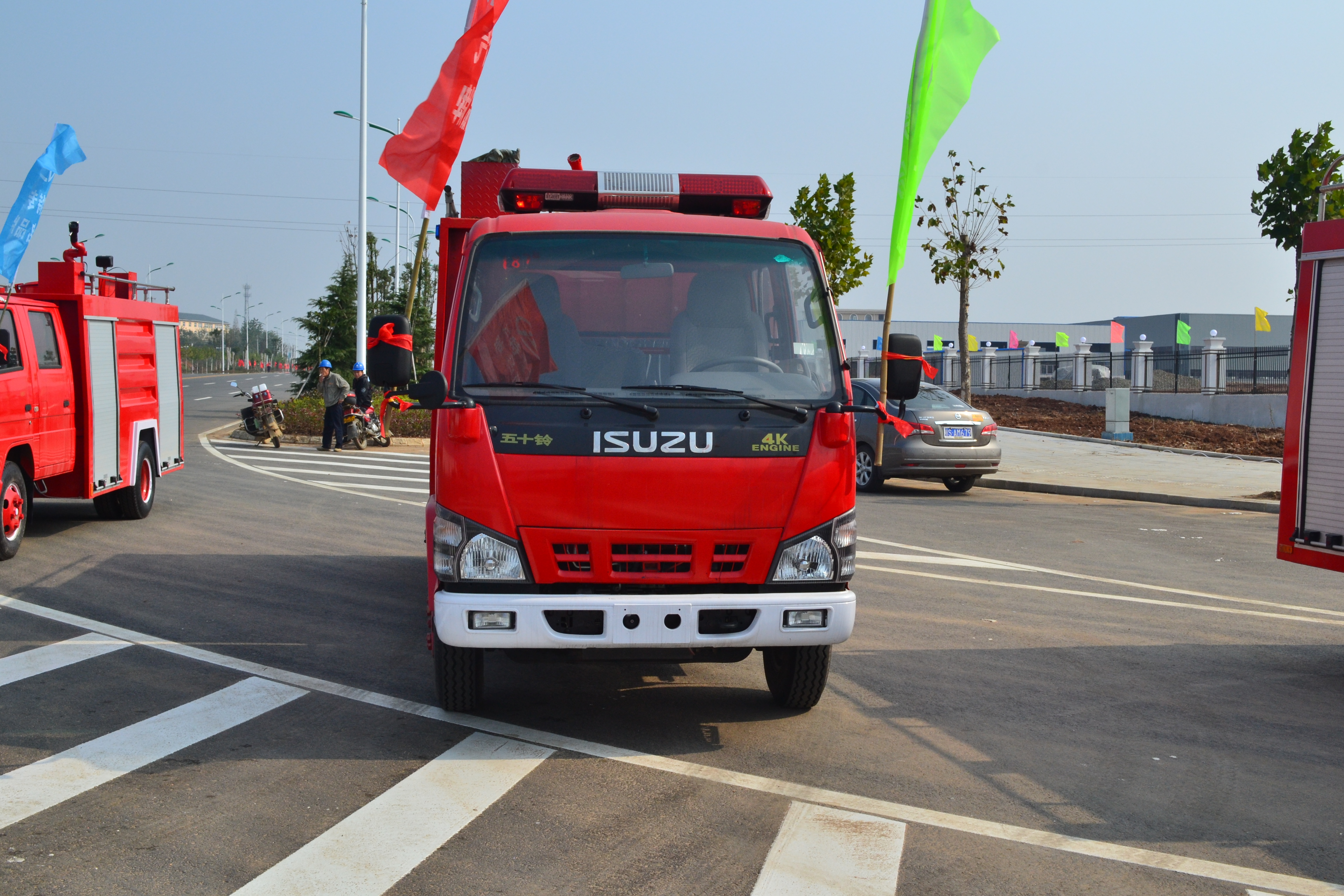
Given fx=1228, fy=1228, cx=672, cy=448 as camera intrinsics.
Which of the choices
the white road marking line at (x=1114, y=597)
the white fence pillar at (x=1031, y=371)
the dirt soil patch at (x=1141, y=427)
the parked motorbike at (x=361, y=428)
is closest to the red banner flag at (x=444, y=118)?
the parked motorbike at (x=361, y=428)

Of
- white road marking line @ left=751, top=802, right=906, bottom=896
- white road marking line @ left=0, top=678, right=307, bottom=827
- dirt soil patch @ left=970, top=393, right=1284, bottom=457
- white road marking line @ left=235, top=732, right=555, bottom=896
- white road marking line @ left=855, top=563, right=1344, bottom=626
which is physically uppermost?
dirt soil patch @ left=970, top=393, right=1284, bottom=457

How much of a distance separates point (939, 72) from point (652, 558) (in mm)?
5541

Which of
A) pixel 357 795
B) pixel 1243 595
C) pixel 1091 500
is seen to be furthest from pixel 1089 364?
pixel 357 795

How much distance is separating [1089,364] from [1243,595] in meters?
29.8

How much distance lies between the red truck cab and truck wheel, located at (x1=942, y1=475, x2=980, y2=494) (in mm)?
13022

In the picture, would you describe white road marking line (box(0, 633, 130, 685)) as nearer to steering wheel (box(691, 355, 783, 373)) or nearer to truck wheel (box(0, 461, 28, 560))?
truck wheel (box(0, 461, 28, 560))

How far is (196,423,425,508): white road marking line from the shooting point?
51.8 feet

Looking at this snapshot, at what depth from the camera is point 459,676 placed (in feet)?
19.1

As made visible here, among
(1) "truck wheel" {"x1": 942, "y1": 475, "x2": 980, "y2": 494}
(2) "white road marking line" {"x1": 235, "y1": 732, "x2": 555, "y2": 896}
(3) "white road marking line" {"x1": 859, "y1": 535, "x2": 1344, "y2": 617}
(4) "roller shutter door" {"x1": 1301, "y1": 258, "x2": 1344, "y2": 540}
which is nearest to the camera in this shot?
(2) "white road marking line" {"x1": 235, "y1": 732, "x2": 555, "y2": 896}

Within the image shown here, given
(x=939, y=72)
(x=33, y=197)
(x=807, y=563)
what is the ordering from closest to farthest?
(x=807, y=563) → (x=939, y=72) → (x=33, y=197)

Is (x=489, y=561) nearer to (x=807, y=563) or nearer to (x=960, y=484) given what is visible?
(x=807, y=563)

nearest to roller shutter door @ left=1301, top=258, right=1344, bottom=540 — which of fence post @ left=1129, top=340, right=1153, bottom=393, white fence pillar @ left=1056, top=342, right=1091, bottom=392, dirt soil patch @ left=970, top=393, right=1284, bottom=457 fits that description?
dirt soil patch @ left=970, top=393, right=1284, bottom=457

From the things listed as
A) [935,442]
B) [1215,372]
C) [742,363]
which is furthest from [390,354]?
[1215,372]

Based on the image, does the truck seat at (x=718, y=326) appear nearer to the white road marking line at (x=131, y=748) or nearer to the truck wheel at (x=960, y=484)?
the white road marking line at (x=131, y=748)
